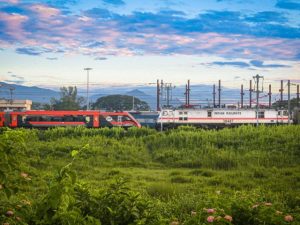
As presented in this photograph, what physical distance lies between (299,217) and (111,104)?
2909 inches

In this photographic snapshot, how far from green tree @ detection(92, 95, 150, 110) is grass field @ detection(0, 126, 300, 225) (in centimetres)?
5039

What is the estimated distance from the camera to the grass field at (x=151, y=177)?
4617mm

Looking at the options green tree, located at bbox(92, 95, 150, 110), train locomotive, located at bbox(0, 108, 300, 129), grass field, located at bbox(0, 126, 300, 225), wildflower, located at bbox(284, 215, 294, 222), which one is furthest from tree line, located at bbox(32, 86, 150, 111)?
wildflower, located at bbox(284, 215, 294, 222)

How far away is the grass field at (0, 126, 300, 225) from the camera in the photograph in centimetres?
462

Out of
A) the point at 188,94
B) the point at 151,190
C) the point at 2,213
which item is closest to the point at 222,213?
the point at 2,213

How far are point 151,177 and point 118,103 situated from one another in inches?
2505

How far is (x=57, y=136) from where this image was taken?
26.6 meters

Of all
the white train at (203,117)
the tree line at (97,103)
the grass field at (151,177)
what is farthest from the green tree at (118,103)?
the grass field at (151,177)

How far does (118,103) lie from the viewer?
78750 millimetres

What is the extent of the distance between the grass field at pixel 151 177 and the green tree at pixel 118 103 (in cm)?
5039

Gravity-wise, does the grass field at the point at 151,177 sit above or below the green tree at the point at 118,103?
below

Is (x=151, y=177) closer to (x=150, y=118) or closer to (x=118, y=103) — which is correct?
(x=150, y=118)

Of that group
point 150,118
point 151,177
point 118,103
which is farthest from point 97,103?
point 151,177

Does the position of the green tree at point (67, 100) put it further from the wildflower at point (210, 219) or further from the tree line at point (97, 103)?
the wildflower at point (210, 219)
